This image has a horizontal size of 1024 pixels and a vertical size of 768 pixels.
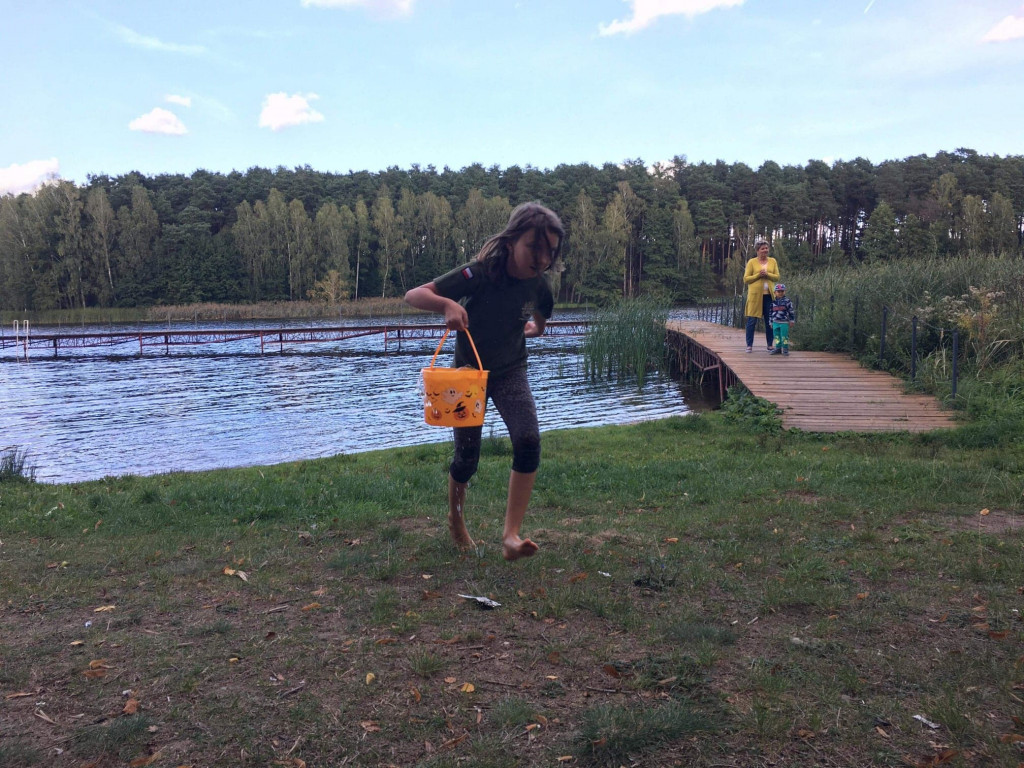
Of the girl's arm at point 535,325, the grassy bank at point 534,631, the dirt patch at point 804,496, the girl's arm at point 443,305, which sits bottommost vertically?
the dirt patch at point 804,496

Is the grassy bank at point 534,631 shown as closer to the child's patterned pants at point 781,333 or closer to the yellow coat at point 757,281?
the yellow coat at point 757,281

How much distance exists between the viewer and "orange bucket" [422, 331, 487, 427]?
362 centimetres

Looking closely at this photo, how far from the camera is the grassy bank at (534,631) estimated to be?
92.1 inches

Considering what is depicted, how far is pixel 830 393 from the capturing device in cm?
1102

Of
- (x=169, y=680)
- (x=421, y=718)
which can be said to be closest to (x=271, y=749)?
(x=421, y=718)

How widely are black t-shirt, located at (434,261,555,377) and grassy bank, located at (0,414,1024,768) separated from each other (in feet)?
3.54

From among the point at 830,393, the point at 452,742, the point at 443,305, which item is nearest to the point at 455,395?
the point at 443,305

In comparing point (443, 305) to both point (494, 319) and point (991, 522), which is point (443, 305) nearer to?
point (494, 319)

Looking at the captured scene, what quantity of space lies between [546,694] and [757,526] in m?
2.58

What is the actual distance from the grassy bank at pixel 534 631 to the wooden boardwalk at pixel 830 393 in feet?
10.5

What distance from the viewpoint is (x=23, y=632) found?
3.30 metres

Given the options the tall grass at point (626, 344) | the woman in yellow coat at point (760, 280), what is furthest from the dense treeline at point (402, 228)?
the woman in yellow coat at point (760, 280)

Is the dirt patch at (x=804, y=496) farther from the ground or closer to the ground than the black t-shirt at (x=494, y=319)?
closer to the ground

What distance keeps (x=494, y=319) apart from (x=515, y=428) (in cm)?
57
